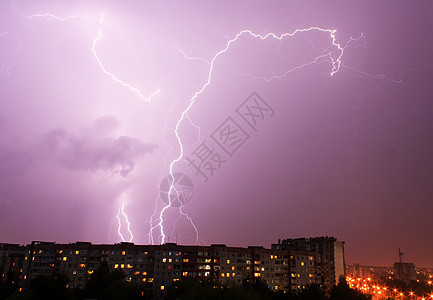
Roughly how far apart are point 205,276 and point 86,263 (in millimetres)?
19043

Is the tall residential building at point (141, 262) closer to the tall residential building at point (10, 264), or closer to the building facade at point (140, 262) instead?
the building facade at point (140, 262)

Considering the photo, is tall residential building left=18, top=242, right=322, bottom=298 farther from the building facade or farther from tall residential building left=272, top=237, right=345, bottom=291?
tall residential building left=272, top=237, right=345, bottom=291

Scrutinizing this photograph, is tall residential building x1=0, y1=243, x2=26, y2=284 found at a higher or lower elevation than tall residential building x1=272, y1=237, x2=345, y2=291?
lower

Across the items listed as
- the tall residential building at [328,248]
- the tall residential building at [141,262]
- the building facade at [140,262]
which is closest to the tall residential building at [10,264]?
the building facade at [140,262]

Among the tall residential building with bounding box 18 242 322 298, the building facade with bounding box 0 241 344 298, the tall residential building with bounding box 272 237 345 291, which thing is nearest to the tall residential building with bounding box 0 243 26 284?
the building facade with bounding box 0 241 344 298

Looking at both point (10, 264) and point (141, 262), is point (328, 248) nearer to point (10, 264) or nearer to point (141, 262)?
point (141, 262)

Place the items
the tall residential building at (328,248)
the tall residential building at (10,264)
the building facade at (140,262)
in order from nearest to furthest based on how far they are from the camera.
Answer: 1. the building facade at (140,262)
2. the tall residential building at (10,264)
3. the tall residential building at (328,248)

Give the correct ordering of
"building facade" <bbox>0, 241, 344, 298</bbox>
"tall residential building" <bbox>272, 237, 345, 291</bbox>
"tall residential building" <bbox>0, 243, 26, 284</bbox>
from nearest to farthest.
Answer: "building facade" <bbox>0, 241, 344, 298</bbox> < "tall residential building" <bbox>0, 243, 26, 284</bbox> < "tall residential building" <bbox>272, 237, 345, 291</bbox>

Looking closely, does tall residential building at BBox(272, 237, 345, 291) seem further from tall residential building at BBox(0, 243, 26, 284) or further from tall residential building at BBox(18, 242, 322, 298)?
tall residential building at BBox(0, 243, 26, 284)

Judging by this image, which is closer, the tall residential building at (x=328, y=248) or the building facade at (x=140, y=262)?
the building facade at (x=140, y=262)

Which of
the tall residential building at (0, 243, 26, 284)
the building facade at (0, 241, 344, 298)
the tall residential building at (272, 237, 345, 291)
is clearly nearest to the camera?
the building facade at (0, 241, 344, 298)

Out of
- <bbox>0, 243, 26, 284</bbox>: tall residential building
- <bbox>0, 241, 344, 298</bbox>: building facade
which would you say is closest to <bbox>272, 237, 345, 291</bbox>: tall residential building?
<bbox>0, 241, 344, 298</bbox>: building facade

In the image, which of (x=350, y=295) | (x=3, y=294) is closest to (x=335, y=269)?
(x=350, y=295)

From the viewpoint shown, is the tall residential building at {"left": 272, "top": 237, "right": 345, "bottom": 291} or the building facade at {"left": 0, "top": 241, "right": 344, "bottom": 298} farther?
the tall residential building at {"left": 272, "top": 237, "right": 345, "bottom": 291}
